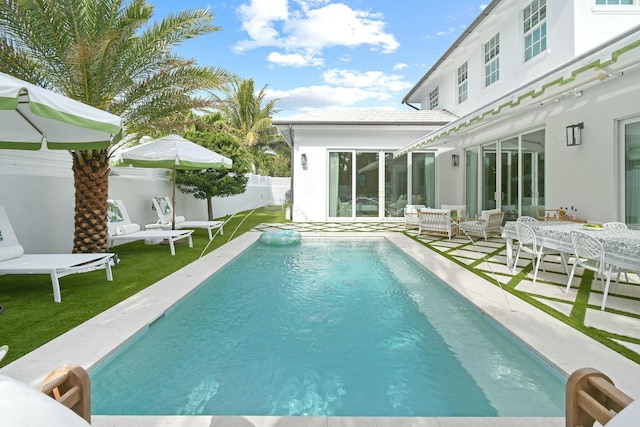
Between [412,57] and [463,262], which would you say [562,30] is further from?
[412,57]

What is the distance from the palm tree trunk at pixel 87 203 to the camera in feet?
21.7

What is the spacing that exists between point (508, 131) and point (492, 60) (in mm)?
2961

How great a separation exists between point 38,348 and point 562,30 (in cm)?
1115

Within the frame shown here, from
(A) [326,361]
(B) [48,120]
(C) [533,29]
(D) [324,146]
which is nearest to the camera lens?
(A) [326,361]

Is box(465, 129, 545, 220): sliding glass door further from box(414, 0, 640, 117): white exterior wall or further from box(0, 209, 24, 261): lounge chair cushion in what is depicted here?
box(0, 209, 24, 261): lounge chair cushion

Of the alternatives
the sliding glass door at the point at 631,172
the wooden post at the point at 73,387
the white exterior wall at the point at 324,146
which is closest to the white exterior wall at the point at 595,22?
the sliding glass door at the point at 631,172

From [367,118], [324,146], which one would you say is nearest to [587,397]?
[324,146]

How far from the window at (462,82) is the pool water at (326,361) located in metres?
11.2

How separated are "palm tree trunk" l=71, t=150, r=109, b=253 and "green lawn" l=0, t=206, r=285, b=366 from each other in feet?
2.10

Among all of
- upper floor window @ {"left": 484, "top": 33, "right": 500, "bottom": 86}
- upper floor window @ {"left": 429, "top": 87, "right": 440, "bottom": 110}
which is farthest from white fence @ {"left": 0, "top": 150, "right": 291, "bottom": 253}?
upper floor window @ {"left": 429, "top": 87, "right": 440, "bottom": 110}

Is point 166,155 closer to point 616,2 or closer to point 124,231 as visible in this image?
point 124,231

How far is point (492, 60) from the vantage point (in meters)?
11.6

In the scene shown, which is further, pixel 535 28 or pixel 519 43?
pixel 519 43

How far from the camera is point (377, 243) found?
1020 centimetres
